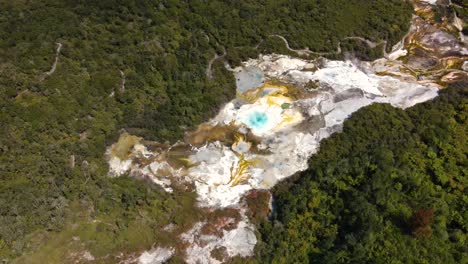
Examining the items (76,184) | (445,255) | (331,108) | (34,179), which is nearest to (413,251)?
(445,255)

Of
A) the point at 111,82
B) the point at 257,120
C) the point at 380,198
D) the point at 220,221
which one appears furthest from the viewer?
the point at 257,120

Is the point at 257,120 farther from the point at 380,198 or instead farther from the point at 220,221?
the point at 380,198

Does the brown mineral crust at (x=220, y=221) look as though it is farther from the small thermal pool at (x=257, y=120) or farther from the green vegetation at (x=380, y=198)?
the small thermal pool at (x=257, y=120)

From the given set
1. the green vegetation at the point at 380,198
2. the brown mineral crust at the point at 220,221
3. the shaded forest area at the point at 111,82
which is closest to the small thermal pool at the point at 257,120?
the shaded forest area at the point at 111,82

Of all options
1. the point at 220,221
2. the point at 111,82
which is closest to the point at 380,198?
the point at 220,221

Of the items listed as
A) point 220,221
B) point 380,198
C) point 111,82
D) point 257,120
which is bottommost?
point 220,221

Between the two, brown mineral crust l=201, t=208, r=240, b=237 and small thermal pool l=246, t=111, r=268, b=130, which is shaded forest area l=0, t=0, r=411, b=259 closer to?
brown mineral crust l=201, t=208, r=240, b=237
